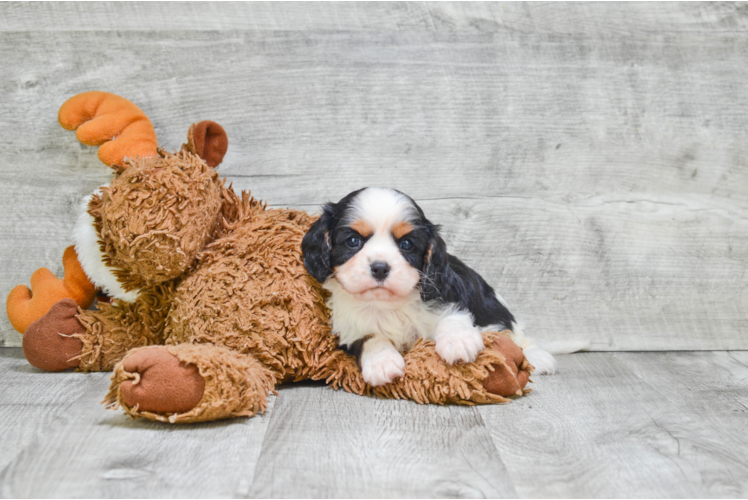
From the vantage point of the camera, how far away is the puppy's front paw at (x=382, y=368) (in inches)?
69.2

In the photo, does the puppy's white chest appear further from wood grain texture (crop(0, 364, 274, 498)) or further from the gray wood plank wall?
the gray wood plank wall

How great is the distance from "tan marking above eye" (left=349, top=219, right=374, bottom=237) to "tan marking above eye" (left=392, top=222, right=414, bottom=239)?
0.21 ft

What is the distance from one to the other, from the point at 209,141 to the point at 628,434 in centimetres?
149

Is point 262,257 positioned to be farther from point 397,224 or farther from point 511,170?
point 511,170

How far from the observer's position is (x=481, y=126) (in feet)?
8.38

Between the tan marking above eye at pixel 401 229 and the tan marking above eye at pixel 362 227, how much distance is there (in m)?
0.06

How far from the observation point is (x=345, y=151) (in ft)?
8.27

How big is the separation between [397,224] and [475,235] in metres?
0.84

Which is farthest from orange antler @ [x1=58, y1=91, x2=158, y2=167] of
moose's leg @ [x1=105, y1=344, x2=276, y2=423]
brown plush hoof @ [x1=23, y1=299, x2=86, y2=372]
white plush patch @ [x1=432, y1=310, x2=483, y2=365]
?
white plush patch @ [x1=432, y1=310, x2=483, y2=365]

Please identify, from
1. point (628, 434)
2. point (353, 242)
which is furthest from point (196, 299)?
point (628, 434)

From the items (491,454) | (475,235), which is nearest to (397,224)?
(491,454)

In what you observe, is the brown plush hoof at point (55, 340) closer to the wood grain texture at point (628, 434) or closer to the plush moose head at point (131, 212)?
the plush moose head at point (131, 212)

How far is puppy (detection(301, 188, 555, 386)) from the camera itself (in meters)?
1.74

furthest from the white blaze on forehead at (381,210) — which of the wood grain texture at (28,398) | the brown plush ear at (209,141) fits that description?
the wood grain texture at (28,398)
